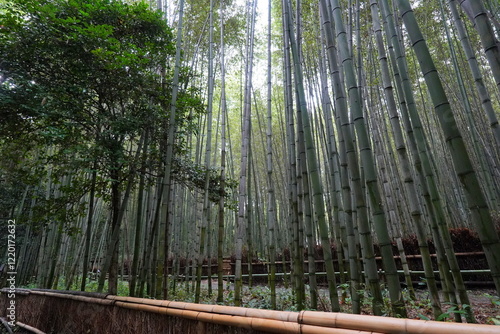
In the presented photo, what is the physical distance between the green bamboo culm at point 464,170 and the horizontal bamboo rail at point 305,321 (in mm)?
385

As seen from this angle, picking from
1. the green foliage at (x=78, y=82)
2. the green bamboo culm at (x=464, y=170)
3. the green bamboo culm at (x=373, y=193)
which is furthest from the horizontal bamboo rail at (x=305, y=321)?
the green foliage at (x=78, y=82)

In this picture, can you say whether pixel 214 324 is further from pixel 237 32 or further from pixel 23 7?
pixel 237 32

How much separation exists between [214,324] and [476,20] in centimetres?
170

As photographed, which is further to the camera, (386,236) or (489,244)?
(386,236)

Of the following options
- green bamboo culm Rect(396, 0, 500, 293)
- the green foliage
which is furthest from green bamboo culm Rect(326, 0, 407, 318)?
the green foliage

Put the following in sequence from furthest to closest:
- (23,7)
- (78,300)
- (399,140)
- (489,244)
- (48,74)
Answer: (48,74)
(23,7)
(78,300)
(399,140)
(489,244)

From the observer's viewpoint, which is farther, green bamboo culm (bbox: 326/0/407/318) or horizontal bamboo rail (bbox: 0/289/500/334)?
green bamboo culm (bbox: 326/0/407/318)

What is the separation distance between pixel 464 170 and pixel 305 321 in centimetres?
78

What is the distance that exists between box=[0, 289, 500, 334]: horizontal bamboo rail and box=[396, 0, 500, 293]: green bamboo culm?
0.39 m

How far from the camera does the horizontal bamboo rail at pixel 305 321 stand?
69 centimetres

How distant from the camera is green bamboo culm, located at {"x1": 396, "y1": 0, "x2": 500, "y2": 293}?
3.05 ft

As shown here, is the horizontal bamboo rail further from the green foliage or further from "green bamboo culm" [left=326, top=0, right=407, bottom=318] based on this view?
the green foliage


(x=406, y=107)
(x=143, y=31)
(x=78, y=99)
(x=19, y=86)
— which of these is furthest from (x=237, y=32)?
(x=406, y=107)

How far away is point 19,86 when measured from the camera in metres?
2.71
